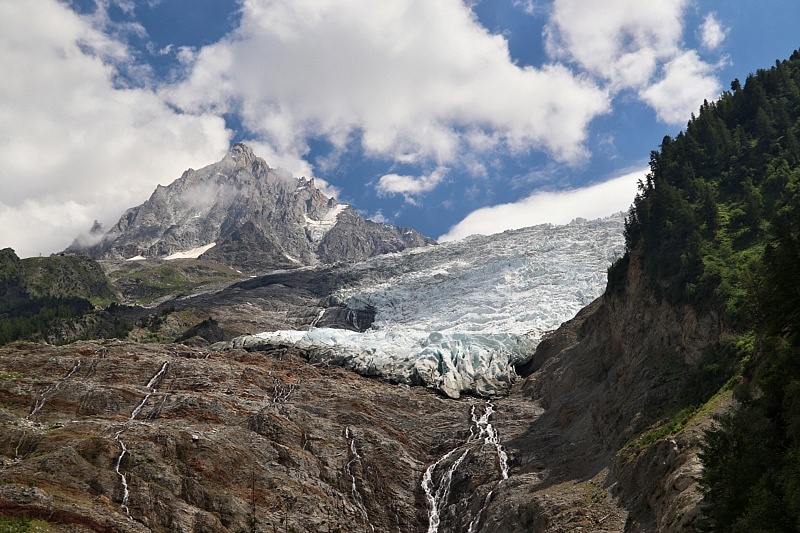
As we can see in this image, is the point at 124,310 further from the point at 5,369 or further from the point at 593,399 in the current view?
the point at 593,399

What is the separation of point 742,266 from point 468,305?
79690mm

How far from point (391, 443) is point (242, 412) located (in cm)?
1629

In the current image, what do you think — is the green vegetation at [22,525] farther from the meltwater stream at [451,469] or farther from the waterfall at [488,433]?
the waterfall at [488,433]

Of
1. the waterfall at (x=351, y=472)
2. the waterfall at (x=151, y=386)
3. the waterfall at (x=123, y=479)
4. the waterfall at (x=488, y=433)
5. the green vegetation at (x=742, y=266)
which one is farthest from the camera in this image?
the waterfall at (x=488, y=433)

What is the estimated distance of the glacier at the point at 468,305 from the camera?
322 feet

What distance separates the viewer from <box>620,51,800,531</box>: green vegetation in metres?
32.2

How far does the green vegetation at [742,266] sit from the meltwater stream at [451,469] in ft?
62.5

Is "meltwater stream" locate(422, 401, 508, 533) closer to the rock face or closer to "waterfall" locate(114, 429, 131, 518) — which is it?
the rock face

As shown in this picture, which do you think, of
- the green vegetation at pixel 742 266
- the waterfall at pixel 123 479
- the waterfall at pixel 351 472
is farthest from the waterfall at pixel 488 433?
the waterfall at pixel 123 479

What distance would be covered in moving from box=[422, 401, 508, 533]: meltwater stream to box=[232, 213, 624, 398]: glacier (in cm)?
1363

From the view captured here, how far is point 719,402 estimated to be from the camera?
1905 inches

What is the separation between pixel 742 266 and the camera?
212 feet

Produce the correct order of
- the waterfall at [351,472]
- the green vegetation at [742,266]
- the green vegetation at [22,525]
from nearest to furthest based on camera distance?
the green vegetation at [742,266], the green vegetation at [22,525], the waterfall at [351,472]

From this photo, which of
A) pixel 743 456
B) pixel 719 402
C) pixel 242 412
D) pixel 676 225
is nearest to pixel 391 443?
pixel 242 412
